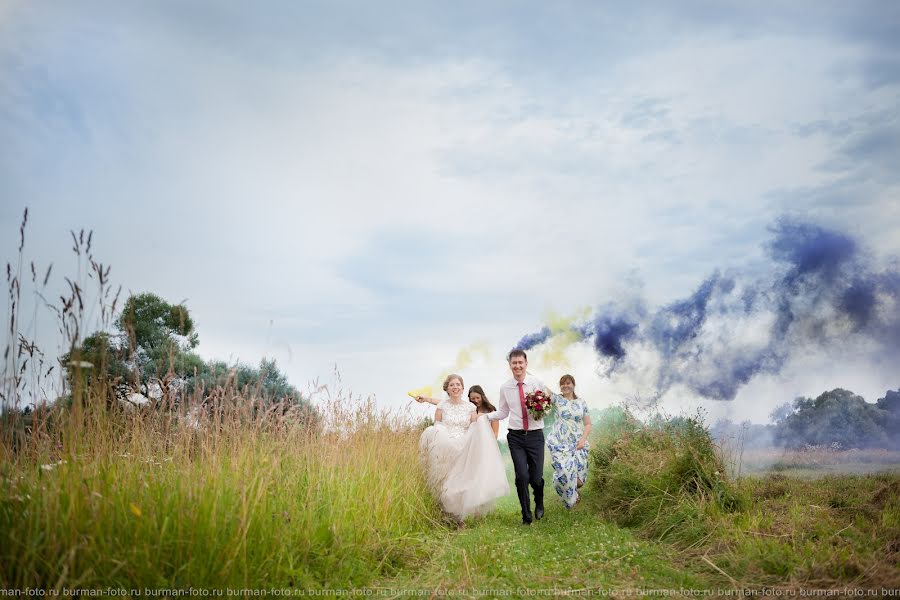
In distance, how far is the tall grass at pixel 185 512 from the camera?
16.3ft

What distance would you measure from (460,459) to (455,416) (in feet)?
3.14

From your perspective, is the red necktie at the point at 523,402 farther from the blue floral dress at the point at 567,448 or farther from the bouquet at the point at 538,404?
the blue floral dress at the point at 567,448

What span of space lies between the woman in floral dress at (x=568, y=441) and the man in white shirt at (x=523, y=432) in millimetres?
942

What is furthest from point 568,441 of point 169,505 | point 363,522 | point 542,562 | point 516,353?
point 169,505

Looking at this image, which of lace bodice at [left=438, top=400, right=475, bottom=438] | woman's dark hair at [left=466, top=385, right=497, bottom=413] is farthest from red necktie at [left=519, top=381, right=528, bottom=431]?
woman's dark hair at [left=466, top=385, right=497, bottom=413]

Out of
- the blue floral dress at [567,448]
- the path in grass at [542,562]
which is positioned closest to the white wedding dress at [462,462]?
the path in grass at [542,562]

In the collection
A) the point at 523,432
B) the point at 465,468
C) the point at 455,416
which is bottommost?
the point at 465,468

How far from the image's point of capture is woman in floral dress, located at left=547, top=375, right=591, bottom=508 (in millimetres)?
12312

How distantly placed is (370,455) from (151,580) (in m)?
4.67

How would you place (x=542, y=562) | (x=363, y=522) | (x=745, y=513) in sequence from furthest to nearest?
1. (x=745, y=513)
2. (x=363, y=522)
3. (x=542, y=562)

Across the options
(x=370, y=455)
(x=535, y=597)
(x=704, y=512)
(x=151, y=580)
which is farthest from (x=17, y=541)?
(x=704, y=512)

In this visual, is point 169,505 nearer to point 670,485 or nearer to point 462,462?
point 462,462

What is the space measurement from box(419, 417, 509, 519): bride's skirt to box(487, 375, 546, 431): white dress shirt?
415 millimetres

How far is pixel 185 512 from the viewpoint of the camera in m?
5.49
